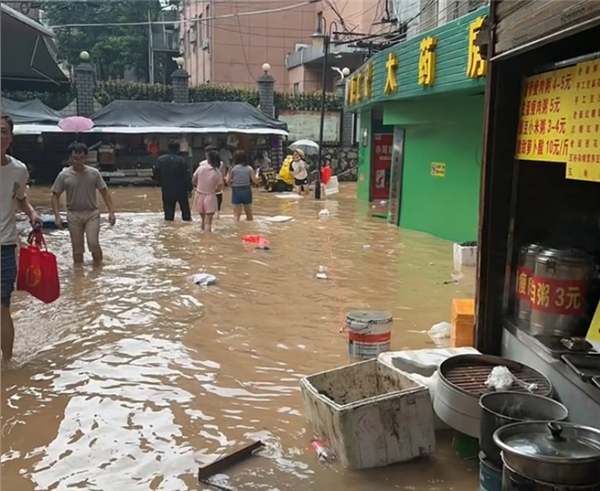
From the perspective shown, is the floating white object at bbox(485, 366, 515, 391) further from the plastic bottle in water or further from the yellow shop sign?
the yellow shop sign

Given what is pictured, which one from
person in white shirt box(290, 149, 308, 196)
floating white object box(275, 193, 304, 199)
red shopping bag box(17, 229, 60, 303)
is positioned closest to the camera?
red shopping bag box(17, 229, 60, 303)

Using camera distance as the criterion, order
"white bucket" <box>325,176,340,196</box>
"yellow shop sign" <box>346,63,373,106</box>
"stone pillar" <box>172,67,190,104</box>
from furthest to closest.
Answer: "stone pillar" <box>172,67,190,104</box>, "white bucket" <box>325,176,340,196</box>, "yellow shop sign" <box>346,63,373,106</box>

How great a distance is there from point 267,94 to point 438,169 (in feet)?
56.8

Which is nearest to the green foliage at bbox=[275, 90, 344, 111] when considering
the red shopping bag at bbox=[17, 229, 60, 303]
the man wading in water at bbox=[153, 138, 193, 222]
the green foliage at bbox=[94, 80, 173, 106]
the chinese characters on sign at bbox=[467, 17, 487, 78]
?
the green foliage at bbox=[94, 80, 173, 106]

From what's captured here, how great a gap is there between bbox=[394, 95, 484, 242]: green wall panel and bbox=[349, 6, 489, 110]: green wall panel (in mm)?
814

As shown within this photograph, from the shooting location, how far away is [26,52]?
12.4 m

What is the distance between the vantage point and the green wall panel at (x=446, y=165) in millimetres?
11477

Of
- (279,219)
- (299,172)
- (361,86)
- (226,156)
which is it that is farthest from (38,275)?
(226,156)

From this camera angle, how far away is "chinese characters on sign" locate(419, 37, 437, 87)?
34.9ft

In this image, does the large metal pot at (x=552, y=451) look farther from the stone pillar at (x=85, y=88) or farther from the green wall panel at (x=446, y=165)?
the stone pillar at (x=85, y=88)

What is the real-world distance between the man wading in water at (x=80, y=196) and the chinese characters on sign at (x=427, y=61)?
18.0ft

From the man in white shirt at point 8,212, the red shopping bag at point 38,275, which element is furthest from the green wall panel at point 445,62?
the man in white shirt at point 8,212

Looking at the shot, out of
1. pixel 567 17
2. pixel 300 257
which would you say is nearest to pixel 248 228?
pixel 300 257

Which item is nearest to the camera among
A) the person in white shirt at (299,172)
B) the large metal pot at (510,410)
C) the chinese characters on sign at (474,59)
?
the large metal pot at (510,410)
